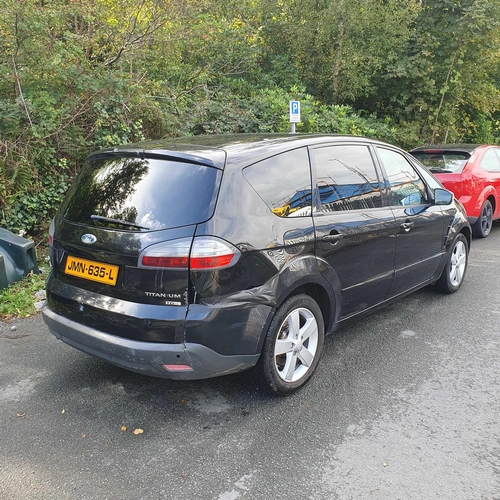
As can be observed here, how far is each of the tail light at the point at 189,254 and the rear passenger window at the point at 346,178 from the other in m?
1.05

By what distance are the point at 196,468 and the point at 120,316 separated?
37.0 inches

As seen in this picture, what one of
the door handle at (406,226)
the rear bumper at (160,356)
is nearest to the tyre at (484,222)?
the door handle at (406,226)

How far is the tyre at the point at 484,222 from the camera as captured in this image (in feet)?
26.2

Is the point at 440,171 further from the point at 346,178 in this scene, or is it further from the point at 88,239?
the point at 88,239

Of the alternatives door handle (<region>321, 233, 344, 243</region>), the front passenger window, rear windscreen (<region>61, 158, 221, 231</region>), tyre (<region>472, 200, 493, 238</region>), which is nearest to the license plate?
rear windscreen (<region>61, 158, 221, 231</region>)

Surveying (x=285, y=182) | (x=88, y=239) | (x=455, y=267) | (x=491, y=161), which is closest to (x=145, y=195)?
(x=88, y=239)

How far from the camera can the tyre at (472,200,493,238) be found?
798 cm

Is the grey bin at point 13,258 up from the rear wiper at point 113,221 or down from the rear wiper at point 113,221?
down

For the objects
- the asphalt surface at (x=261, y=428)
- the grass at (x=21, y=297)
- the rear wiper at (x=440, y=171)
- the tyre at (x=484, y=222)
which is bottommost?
the grass at (x=21, y=297)

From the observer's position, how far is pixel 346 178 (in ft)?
12.3

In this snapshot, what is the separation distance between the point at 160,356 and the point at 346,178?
1981 millimetres

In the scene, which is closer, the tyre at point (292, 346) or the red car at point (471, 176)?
the tyre at point (292, 346)

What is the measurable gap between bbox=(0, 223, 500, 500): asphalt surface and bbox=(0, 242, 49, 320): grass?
1.69 feet

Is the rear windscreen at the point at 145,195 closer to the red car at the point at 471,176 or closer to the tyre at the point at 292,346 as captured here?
the tyre at the point at 292,346
